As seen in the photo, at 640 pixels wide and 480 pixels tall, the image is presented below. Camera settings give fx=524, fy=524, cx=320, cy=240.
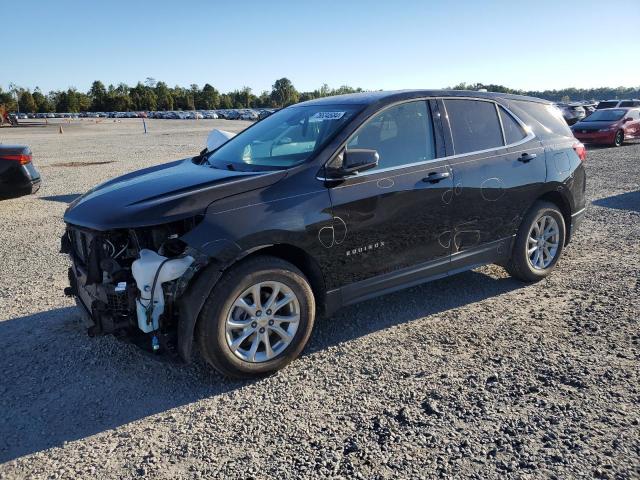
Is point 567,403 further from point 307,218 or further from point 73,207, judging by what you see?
point 73,207

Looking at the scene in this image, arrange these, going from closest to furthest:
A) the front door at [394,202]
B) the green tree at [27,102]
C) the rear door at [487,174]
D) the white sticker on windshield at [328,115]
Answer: the front door at [394,202] → the white sticker on windshield at [328,115] → the rear door at [487,174] → the green tree at [27,102]

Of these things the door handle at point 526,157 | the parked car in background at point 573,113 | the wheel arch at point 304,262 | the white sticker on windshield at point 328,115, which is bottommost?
the wheel arch at point 304,262

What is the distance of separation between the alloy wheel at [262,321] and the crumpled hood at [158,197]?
2.20 ft

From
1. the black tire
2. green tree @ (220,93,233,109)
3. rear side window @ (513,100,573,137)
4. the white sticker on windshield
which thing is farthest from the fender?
green tree @ (220,93,233,109)

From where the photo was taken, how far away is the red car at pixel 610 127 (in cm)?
1983

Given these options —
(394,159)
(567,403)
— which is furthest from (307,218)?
(567,403)

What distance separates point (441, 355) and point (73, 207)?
2.94 metres

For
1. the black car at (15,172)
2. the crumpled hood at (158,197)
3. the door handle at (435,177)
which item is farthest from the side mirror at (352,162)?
the black car at (15,172)

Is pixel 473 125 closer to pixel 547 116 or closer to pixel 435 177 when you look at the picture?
pixel 435 177

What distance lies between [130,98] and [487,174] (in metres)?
141

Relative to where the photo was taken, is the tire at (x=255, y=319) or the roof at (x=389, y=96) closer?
the tire at (x=255, y=319)

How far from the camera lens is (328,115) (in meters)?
4.33

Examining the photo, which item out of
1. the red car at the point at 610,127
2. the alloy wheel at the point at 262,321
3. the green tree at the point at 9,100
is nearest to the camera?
the alloy wheel at the point at 262,321

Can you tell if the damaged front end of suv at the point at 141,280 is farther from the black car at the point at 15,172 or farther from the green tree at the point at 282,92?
the green tree at the point at 282,92
